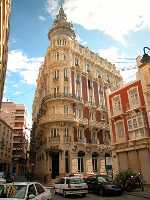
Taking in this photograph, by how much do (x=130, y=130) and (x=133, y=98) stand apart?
3.71 m

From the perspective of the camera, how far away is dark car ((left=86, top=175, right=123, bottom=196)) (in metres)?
19.3

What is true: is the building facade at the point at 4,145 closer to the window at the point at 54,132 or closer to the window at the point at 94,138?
the window at the point at 54,132

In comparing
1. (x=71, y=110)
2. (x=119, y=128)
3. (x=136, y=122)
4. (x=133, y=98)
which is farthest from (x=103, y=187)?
(x=71, y=110)

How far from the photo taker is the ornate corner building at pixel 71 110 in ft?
129

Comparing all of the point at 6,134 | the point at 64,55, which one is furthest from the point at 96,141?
the point at 6,134

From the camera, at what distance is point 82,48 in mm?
51375

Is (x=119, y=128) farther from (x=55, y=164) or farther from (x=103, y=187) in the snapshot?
(x=55, y=164)

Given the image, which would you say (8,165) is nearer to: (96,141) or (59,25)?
(96,141)

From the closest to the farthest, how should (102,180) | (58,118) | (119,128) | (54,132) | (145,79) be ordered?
Answer: (102,180) → (145,79) → (119,128) → (58,118) → (54,132)

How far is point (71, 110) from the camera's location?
42.3m

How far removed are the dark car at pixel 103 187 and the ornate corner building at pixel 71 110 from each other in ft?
53.1

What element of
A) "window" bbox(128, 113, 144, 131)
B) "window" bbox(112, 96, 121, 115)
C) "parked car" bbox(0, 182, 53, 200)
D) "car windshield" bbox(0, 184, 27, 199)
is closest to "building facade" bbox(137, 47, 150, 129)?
"window" bbox(128, 113, 144, 131)

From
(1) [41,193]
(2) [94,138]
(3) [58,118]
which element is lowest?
(1) [41,193]

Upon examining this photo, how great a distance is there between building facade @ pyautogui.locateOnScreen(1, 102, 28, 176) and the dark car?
60.9 m
